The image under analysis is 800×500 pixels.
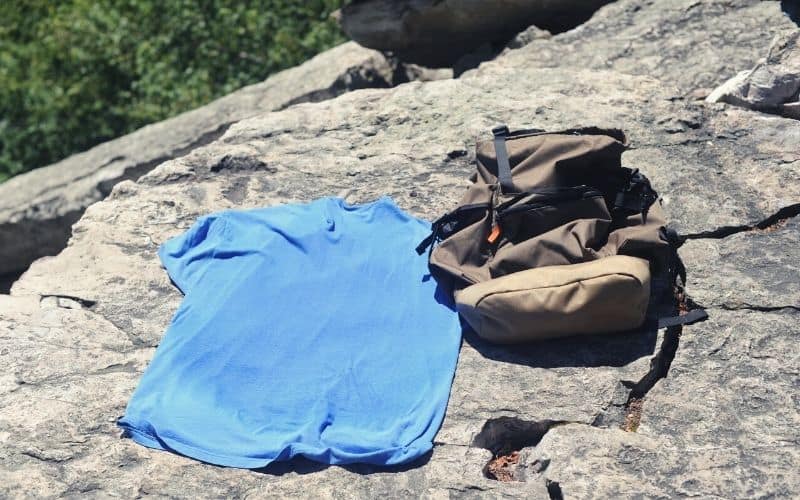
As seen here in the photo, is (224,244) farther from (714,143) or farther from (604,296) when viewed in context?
(714,143)

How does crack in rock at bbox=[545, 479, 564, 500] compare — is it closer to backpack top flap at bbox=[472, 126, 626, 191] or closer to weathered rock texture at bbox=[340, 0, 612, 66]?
backpack top flap at bbox=[472, 126, 626, 191]

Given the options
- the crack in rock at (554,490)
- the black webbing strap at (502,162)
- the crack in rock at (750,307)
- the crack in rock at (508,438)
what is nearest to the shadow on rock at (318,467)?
the crack in rock at (508,438)

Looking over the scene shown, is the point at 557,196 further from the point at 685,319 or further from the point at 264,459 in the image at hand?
the point at 264,459

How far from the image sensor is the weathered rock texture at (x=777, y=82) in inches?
197

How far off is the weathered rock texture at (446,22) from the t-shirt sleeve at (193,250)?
7.96ft

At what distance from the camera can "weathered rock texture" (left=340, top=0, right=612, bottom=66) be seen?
6539 mm

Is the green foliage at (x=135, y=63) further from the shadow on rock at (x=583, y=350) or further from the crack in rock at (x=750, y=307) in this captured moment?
the crack in rock at (x=750, y=307)

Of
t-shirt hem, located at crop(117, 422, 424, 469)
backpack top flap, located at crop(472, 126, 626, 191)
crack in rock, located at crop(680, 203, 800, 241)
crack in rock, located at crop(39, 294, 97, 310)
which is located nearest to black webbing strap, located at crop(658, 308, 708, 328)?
crack in rock, located at crop(680, 203, 800, 241)

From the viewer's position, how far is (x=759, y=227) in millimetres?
4461

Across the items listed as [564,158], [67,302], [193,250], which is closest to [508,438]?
[564,158]

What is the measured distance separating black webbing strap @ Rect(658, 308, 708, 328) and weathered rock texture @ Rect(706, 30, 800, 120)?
1582 millimetres

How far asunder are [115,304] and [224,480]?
4.13 ft

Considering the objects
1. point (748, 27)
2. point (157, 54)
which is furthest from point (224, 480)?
point (157, 54)

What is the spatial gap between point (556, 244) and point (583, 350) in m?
0.41
